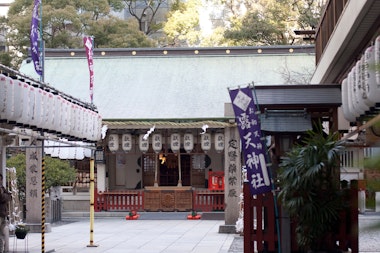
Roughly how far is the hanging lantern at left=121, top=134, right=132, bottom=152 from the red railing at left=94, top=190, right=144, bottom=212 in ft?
7.52

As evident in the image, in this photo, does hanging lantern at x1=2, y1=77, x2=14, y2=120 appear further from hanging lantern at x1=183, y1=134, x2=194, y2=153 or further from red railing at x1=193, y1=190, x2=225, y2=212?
red railing at x1=193, y1=190, x2=225, y2=212

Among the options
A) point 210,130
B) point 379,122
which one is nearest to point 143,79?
point 210,130

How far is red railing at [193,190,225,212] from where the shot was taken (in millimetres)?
29531

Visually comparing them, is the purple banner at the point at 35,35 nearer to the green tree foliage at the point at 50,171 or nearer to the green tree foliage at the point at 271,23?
the green tree foliage at the point at 50,171

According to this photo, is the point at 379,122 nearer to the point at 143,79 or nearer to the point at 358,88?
the point at 358,88

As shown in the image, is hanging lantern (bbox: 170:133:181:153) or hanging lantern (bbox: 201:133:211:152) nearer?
hanging lantern (bbox: 201:133:211:152)

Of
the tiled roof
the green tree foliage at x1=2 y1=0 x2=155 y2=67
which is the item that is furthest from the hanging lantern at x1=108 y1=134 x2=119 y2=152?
the green tree foliage at x1=2 y1=0 x2=155 y2=67

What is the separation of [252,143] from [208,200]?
19.3m

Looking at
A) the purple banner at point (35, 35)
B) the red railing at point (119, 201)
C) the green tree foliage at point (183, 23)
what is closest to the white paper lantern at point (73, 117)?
the purple banner at point (35, 35)

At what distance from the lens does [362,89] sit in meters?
8.48

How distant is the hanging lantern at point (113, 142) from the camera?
29253mm

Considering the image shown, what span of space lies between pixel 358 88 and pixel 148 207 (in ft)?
73.9

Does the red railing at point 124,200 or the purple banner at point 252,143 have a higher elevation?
the purple banner at point 252,143

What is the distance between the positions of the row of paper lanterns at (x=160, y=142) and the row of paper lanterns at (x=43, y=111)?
39.8 feet
